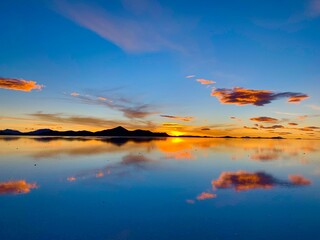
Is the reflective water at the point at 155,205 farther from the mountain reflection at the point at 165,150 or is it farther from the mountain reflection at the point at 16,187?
the mountain reflection at the point at 165,150

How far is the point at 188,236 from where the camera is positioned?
924cm

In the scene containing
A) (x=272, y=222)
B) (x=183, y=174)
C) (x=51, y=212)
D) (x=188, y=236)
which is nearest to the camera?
(x=188, y=236)

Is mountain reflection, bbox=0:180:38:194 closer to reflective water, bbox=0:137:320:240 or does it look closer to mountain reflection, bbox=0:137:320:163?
reflective water, bbox=0:137:320:240

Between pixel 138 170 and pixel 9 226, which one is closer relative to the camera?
pixel 9 226

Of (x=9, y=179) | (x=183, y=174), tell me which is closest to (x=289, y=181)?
(x=183, y=174)

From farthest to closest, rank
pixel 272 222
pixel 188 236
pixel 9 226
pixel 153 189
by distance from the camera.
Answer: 1. pixel 153 189
2. pixel 272 222
3. pixel 9 226
4. pixel 188 236

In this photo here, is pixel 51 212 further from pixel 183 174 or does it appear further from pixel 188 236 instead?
pixel 183 174

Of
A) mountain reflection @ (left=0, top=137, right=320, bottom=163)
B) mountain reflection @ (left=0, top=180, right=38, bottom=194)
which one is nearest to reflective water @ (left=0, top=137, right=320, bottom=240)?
mountain reflection @ (left=0, top=180, right=38, bottom=194)

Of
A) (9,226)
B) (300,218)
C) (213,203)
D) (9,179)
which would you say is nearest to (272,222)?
(300,218)

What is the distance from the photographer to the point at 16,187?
1608 centimetres

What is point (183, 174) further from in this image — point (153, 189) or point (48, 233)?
point (48, 233)

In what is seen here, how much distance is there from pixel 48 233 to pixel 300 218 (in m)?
9.60

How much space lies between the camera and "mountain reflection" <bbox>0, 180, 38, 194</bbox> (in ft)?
49.3

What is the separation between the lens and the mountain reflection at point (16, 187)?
1503cm
